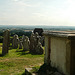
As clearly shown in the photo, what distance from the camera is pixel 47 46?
8680mm

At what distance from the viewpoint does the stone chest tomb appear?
6.40m

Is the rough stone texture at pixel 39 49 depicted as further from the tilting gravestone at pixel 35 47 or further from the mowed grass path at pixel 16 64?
the mowed grass path at pixel 16 64

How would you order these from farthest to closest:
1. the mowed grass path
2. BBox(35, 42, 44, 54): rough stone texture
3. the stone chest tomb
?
BBox(35, 42, 44, 54): rough stone texture, the mowed grass path, the stone chest tomb

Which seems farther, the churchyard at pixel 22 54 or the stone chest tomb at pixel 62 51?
the churchyard at pixel 22 54

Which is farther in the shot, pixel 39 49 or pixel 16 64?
pixel 39 49

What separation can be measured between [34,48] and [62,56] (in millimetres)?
11732

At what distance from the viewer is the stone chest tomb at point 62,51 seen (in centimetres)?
640

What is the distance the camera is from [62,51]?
22.7 ft

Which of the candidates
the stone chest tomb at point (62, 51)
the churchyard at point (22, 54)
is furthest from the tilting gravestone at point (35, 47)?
the stone chest tomb at point (62, 51)

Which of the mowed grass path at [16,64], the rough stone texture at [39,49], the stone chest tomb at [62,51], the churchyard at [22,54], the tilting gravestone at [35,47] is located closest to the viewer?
the stone chest tomb at [62,51]

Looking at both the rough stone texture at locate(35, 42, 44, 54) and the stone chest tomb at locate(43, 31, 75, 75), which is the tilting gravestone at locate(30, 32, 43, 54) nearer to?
the rough stone texture at locate(35, 42, 44, 54)

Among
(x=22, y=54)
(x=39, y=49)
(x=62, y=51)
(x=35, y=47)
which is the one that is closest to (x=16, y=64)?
(x=22, y=54)

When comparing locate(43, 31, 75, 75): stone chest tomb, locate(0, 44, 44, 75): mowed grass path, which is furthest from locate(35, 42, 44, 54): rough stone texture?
locate(43, 31, 75, 75): stone chest tomb

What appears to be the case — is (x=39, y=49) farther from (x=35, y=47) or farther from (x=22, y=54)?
(x=22, y=54)
